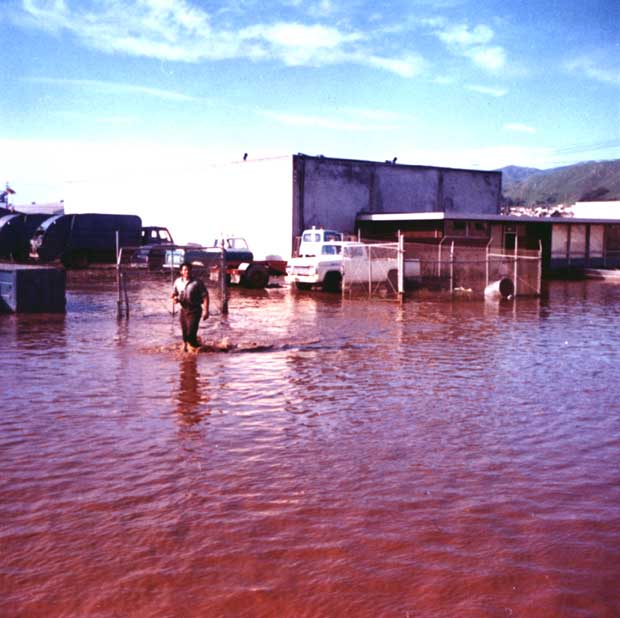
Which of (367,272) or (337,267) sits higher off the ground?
(337,267)

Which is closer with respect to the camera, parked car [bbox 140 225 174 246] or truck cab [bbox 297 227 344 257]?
truck cab [bbox 297 227 344 257]

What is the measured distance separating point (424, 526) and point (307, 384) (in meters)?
5.19

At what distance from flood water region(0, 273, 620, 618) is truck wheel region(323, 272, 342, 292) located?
12.9 m

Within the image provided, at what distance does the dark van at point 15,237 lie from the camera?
37.0 metres

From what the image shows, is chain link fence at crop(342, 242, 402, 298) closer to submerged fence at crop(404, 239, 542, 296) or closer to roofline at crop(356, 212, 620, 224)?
submerged fence at crop(404, 239, 542, 296)

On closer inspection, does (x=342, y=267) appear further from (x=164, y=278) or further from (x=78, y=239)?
(x=78, y=239)

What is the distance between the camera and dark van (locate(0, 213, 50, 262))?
3703cm

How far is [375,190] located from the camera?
39938mm

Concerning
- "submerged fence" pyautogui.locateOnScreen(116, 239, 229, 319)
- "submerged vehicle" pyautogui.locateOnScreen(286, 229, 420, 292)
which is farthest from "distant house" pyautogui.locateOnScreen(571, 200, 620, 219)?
"submerged fence" pyautogui.locateOnScreen(116, 239, 229, 319)

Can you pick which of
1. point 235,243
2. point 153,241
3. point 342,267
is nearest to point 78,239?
point 153,241

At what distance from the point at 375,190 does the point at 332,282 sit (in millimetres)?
14300

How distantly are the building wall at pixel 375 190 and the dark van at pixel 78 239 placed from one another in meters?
8.53

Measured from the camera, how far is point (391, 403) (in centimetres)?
965

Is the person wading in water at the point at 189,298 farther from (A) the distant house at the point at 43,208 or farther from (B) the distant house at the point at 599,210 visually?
(A) the distant house at the point at 43,208
